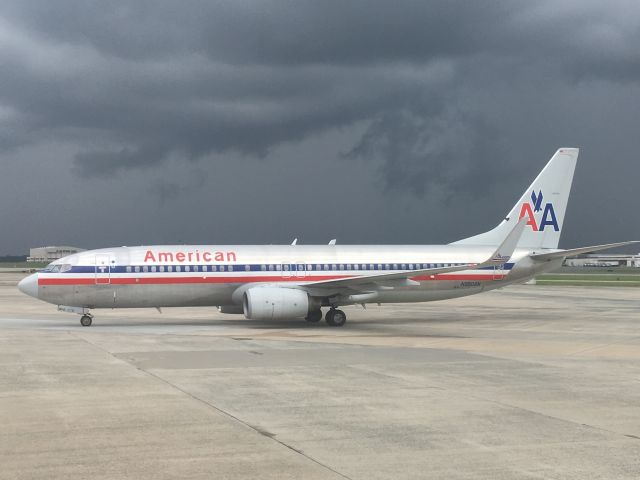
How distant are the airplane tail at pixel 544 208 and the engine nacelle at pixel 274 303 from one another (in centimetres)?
990

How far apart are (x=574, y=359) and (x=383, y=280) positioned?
10280mm

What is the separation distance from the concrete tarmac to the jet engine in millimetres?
1128

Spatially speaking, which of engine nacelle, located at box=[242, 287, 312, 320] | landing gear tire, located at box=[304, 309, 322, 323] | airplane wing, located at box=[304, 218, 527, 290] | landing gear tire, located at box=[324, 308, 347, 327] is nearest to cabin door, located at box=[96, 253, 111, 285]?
engine nacelle, located at box=[242, 287, 312, 320]

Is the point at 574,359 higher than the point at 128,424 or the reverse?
higher

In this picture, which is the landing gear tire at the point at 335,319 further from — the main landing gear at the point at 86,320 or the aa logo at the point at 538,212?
the aa logo at the point at 538,212

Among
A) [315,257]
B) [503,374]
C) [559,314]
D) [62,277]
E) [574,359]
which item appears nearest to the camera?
[503,374]

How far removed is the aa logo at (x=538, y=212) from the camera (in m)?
33.8

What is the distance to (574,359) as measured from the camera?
18.9m

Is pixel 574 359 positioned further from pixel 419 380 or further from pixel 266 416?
pixel 266 416

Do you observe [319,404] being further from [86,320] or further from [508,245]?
[86,320]

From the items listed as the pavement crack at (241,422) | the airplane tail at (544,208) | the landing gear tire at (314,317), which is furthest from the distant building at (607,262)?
the pavement crack at (241,422)

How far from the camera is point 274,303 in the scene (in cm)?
2677

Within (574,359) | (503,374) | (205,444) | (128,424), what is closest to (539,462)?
(205,444)

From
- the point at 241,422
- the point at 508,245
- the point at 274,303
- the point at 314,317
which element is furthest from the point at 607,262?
the point at 241,422
